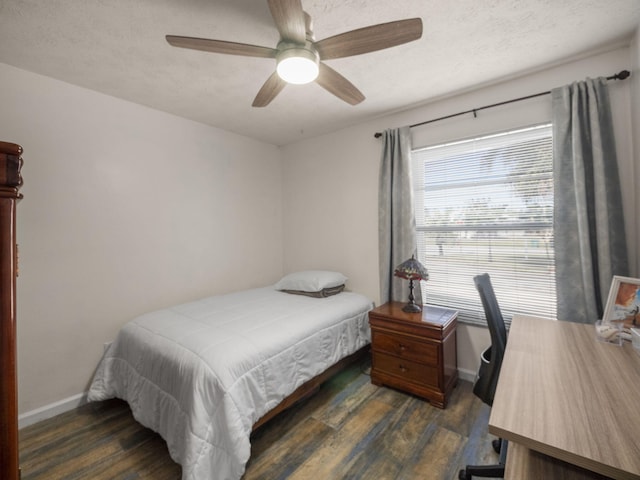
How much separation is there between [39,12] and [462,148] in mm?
2984

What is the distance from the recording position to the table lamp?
2.41 metres

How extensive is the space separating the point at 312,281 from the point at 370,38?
2119 millimetres

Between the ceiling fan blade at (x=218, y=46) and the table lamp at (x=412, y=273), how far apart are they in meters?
1.83

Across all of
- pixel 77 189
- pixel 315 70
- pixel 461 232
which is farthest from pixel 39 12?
pixel 461 232

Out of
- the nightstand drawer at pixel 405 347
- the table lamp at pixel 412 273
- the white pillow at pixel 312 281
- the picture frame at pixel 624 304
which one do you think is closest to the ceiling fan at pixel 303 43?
the table lamp at pixel 412 273

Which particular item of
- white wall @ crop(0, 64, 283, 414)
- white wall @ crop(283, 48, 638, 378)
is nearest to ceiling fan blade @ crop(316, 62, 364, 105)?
white wall @ crop(283, 48, 638, 378)

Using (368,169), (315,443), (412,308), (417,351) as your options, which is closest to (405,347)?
(417,351)

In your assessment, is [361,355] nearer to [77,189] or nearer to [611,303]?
[611,303]

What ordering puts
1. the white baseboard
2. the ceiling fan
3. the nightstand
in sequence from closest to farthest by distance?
1. the ceiling fan
2. the white baseboard
3. the nightstand

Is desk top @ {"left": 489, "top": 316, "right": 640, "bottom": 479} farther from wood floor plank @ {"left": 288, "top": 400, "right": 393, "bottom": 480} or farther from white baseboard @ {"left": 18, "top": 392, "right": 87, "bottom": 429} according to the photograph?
white baseboard @ {"left": 18, "top": 392, "right": 87, "bottom": 429}

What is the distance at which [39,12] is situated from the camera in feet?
5.03

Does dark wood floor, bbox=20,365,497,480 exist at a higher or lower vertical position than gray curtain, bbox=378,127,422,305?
lower

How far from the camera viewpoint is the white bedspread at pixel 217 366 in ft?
4.85

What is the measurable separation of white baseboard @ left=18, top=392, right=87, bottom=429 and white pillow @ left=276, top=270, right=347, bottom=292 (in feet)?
6.20
